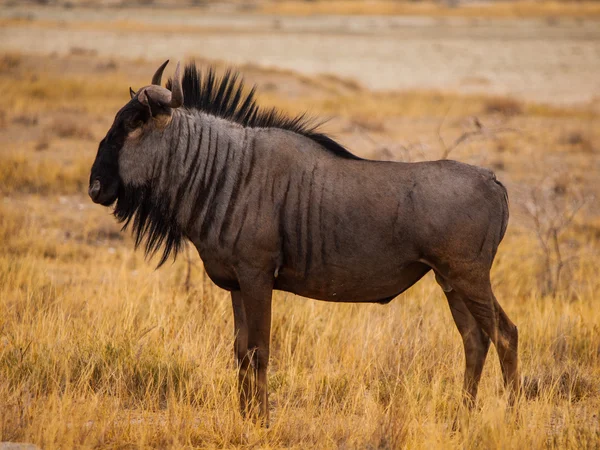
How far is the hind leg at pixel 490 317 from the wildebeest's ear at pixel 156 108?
6.33ft

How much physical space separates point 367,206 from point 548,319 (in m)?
2.65

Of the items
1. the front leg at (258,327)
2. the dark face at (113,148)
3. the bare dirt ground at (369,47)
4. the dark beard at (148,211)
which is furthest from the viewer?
the bare dirt ground at (369,47)

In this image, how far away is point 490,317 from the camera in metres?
4.99

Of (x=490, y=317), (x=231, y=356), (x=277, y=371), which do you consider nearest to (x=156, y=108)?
(x=231, y=356)

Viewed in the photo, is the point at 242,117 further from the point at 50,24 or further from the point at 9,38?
the point at 50,24

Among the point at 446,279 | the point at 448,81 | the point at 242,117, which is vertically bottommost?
the point at 446,279

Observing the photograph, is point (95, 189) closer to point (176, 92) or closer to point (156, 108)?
point (156, 108)

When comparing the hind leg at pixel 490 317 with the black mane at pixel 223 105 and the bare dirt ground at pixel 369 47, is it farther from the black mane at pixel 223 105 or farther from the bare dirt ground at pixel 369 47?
the bare dirt ground at pixel 369 47

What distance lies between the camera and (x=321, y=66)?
32844 millimetres

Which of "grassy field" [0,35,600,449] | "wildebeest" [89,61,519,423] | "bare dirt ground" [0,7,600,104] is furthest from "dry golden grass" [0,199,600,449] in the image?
"bare dirt ground" [0,7,600,104]

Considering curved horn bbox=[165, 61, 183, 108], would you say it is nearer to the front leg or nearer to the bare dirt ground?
the front leg

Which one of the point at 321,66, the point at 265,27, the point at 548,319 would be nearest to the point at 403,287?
the point at 548,319

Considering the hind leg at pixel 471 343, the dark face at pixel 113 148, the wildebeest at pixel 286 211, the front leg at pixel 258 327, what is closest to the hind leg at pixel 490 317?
the wildebeest at pixel 286 211

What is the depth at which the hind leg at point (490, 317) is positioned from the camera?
4.88m
